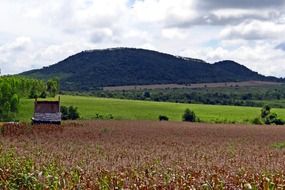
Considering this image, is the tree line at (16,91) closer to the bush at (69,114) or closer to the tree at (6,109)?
the tree at (6,109)

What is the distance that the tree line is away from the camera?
2861 inches

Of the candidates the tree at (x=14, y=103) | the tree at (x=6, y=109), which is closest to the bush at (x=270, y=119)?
the tree at (x=14, y=103)

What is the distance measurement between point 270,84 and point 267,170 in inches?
6704

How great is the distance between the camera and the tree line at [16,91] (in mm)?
72675

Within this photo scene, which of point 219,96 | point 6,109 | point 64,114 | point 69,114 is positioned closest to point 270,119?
point 69,114

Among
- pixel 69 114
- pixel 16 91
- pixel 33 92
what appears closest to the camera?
pixel 69 114

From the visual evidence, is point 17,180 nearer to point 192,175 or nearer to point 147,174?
point 147,174

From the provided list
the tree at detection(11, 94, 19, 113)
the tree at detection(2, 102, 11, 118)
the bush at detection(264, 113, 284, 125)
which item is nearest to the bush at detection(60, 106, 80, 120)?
the tree at detection(2, 102, 11, 118)

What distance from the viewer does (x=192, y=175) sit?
12031 millimetres

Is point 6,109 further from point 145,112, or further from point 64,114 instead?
point 145,112

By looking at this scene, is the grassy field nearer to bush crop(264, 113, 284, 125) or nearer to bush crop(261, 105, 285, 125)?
bush crop(261, 105, 285, 125)

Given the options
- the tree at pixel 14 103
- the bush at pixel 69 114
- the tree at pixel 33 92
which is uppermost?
the tree at pixel 33 92

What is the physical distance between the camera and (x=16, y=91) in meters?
90.1

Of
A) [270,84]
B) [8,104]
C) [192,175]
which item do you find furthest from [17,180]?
[270,84]
